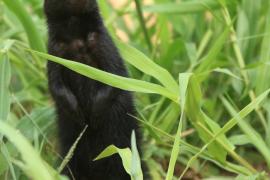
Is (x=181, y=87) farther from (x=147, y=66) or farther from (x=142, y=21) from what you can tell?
(x=142, y=21)

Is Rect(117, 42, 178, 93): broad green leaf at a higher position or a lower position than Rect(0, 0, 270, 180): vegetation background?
higher

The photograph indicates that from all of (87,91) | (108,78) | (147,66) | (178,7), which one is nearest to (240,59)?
(178,7)

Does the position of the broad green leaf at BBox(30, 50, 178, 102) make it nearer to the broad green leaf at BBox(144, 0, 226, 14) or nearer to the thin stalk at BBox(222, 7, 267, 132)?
the thin stalk at BBox(222, 7, 267, 132)

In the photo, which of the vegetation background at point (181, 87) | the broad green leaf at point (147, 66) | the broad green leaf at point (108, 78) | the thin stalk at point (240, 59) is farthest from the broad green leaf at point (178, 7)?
the broad green leaf at point (108, 78)

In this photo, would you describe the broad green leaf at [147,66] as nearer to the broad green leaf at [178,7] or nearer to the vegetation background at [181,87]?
the vegetation background at [181,87]

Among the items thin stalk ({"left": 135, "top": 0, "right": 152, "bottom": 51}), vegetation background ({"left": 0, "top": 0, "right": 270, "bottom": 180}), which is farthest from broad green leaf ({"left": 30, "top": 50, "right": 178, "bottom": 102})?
thin stalk ({"left": 135, "top": 0, "right": 152, "bottom": 51})

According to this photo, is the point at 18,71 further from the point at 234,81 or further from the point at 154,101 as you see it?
the point at 234,81
